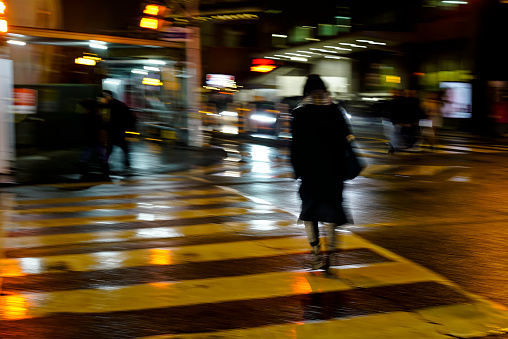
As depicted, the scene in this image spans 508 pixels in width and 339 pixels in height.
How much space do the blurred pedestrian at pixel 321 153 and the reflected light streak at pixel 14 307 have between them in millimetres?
2686

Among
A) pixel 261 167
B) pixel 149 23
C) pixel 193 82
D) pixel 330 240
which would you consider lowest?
pixel 261 167

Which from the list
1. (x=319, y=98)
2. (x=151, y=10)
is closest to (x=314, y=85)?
(x=319, y=98)

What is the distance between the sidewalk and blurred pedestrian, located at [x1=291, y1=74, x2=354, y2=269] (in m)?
8.75

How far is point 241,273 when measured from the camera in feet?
21.7

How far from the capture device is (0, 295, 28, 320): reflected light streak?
5.29 metres

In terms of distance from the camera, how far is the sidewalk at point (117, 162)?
14.5m

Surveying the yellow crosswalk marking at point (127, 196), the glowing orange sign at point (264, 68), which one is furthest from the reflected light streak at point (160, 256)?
the glowing orange sign at point (264, 68)

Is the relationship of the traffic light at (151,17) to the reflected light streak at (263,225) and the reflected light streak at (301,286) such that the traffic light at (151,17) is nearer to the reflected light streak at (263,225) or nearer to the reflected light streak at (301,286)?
the reflected light streak at (263,225)

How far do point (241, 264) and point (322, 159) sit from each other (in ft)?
4.91

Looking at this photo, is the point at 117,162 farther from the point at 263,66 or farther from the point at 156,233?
the point at 263,66

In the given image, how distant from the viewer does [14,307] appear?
18.1 feet

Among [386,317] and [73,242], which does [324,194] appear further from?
[73,242]

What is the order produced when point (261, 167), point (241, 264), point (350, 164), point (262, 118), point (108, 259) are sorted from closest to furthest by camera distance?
point (350, 164) → point (241, 264) → point (108, 259) → point (261, 167) → point (262, 118)

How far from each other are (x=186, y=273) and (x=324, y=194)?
1.61m
